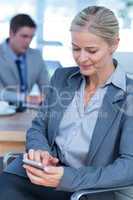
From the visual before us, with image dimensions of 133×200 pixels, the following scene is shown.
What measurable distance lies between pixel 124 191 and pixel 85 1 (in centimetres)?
415

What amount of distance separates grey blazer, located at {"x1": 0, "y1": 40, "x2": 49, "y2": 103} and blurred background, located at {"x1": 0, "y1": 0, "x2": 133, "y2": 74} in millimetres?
1890

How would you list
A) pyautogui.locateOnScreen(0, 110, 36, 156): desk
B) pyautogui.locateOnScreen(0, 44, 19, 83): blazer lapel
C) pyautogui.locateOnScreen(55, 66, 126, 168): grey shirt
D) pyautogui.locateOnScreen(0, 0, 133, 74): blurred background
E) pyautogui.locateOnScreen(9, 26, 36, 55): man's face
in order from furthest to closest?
pyautogui.locateOnScreen(0, 0, 133, 74): blurred background, pyautogui.locateOnScreen(9, 26, 36, 55): man's face, pyautogui.locateOnScreen(0, 44, 19, 83): blazer lapel, pyautogui.locateOnScreen(0, 110, 36, 156): desk, pyautogui.locateOnScreen(55, 66, 126, 168): grey shirt

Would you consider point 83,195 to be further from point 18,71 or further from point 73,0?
point 73,0

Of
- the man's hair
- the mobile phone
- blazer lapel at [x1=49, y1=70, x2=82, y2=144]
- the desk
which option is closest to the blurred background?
the man's hair

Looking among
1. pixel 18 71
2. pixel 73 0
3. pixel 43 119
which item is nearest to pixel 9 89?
pixel 18 71

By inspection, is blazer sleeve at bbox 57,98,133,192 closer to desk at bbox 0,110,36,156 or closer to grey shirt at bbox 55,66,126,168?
grey shirt at bbox 55,66,126,168

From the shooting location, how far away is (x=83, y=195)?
1.78 meters

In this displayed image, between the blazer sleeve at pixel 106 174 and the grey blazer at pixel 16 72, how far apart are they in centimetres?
163

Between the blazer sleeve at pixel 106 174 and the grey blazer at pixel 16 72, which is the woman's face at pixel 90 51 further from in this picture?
the grey blazer at pixel 16 72

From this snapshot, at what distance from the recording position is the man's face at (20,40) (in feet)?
11.9

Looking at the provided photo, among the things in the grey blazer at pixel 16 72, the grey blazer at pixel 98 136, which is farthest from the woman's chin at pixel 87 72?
the grey blazer at pixel 16 72

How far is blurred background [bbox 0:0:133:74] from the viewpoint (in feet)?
18.7

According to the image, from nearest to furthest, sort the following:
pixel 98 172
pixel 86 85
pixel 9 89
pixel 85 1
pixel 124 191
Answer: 1. pixel 98 172
2. pixel 124 191
3. pixel 86 85
4. pixel 9 89
5. pixel 85 1

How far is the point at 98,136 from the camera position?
1.91 meters
